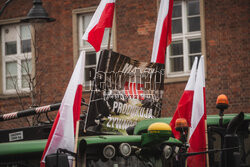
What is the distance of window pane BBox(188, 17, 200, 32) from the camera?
688 inches

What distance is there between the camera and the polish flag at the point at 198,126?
28.4 feet

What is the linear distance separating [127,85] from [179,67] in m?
8.83

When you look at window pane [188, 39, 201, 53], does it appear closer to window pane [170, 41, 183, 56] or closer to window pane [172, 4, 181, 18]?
window pane [170, 41, 183, 56]

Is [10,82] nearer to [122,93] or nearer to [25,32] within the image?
[25,32]

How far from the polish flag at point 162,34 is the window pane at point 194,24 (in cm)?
638

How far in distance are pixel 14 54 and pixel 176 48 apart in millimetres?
5917

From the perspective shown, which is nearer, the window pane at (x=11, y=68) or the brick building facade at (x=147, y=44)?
the brick building facade at (x=147, y=44)

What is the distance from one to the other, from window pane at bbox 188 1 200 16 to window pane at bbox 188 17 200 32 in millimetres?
175

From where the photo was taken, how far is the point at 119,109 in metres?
8.55

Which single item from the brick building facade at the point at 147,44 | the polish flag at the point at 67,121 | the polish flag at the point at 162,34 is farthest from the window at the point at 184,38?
the polish flag at the point at 67,121

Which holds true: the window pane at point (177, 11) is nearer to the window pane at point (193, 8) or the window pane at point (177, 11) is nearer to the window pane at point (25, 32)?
the window pane at point (193, 8)

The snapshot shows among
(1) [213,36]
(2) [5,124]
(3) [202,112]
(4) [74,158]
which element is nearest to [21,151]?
(4) [74,158]

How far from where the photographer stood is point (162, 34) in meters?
10.9

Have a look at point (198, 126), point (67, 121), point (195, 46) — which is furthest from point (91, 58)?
point (67, 121)
